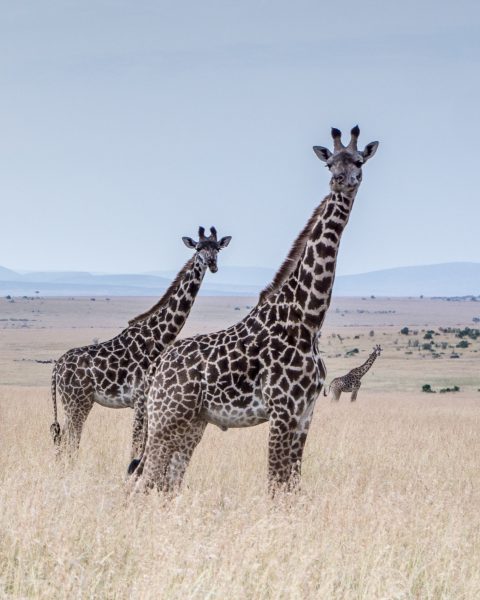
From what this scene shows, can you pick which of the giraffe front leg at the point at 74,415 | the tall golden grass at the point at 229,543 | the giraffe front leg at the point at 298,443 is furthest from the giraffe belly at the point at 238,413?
the giraffe front leg at the point at 74,415

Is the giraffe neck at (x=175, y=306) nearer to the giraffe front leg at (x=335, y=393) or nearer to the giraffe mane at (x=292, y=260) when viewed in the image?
the giraffe mane at (x=292, y=260)

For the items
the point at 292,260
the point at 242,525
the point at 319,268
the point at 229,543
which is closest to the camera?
the point at 229,543

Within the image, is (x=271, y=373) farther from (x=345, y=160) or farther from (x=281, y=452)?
(x=345, y=160)

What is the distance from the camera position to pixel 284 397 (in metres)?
8.16

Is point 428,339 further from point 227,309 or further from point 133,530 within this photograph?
point 227,309

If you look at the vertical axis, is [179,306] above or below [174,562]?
above

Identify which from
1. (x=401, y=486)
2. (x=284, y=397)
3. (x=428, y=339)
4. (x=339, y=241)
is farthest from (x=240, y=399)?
(x=428, y=339)

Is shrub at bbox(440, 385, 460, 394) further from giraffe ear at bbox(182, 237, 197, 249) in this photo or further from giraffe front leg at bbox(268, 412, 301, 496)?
giraffe front leg at bbox(268, 412, 301, 496)

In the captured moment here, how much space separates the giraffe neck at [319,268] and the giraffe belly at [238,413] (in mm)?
889

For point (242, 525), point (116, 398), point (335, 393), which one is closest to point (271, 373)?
point (242, 525)

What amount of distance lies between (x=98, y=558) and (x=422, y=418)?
14581 mm

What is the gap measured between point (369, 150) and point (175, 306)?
3493 mm

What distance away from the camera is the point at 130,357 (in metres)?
11.0

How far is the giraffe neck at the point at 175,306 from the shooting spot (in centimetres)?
1077
